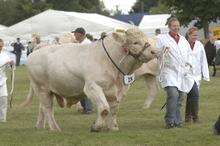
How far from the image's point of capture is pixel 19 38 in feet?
139

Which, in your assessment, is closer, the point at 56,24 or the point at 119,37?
the point at 119,37

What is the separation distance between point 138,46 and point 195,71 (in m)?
2.06

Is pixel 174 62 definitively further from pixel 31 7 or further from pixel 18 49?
pixel 31 7

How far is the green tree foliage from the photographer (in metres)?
84.3

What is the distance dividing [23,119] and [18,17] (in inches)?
2897

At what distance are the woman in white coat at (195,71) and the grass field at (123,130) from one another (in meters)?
0.30

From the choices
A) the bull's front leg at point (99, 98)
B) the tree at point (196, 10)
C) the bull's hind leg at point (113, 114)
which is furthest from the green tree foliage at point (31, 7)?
the bull's front leg at point (99, 98)

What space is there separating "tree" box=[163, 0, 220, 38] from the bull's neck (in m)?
33.9

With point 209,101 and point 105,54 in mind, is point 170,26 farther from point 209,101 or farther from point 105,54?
point 209,101

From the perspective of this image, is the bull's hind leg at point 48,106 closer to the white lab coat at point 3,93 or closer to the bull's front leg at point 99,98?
the bull's front leg at point 99,98

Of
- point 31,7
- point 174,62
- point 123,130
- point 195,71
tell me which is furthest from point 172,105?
point 31,7

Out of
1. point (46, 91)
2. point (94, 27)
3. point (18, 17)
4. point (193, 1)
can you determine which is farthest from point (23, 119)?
point (18, 17)

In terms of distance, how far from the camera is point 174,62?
1156 cm

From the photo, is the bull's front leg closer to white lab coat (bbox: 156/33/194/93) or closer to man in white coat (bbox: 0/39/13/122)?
white lab coat (bbox: 156/33/194/93)
